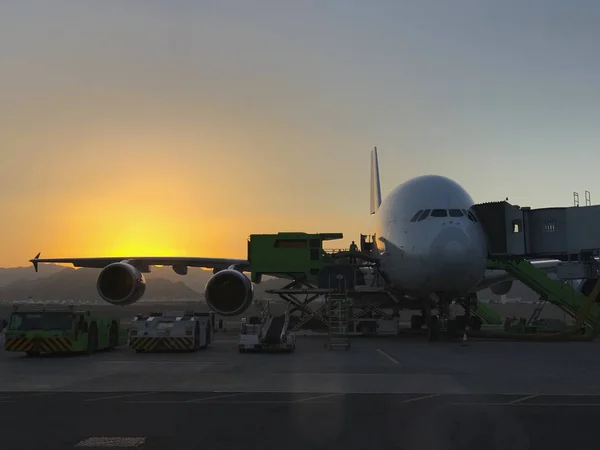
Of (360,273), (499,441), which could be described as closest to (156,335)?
(360,273)

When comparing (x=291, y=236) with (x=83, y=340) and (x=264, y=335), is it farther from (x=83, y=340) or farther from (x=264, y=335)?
(x=83, y=340)

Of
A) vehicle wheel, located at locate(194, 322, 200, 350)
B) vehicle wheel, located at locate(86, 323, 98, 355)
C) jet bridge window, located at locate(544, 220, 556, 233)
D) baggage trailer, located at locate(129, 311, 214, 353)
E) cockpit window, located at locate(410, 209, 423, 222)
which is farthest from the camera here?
jet bridge window, located at locate(544, 220, 556, 233)

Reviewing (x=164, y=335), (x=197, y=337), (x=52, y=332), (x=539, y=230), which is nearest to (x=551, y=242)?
(x=539, y=230)

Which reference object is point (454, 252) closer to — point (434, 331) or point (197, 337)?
point (434, 331)

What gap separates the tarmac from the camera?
6855 mm

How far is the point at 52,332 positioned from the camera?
17.4 m

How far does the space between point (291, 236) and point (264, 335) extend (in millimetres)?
5492

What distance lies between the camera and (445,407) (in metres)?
8.88

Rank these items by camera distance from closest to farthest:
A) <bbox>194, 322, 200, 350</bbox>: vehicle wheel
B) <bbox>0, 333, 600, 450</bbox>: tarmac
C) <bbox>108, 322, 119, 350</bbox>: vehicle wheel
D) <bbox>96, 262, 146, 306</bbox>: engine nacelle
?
<bbox>0, 333, 600, 450</bbox>: tarmac, <bbox>194, 322, 200, 350</bbox>: vehicle wheel, <bbox>108, 322, 119, 350</bbox>: vehicle wheel, <bbox>96, 262, 146, 306</bbox>: engine nacelle

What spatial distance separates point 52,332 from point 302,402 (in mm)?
10672

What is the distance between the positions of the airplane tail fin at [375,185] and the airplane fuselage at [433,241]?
575 inches

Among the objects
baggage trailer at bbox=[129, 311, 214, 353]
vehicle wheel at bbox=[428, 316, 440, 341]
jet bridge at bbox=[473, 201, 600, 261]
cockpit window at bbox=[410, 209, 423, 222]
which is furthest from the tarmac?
jet bridge at bbox=[473, 201, 600, 261]

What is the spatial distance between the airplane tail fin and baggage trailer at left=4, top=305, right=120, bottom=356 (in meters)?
23.1

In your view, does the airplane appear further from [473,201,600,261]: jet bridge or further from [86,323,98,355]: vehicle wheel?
[86,323,98,355]: vehicle wheel
